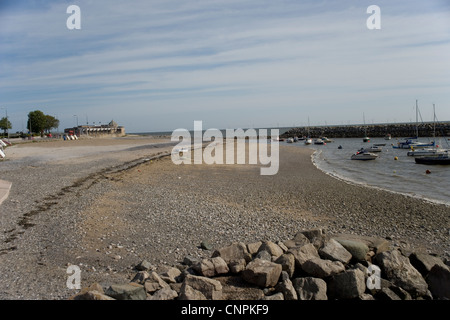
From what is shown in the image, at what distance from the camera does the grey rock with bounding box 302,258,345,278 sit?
22.3 feet

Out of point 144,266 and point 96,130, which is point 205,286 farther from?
point 96,130

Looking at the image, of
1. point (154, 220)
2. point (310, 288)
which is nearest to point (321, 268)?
point (310, 288)

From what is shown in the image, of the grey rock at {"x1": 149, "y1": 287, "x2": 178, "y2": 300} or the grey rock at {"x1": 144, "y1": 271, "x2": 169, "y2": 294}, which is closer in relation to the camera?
the grey rock at {"x1": 149, "y1": 287, "x2": 178, "y2": 300}

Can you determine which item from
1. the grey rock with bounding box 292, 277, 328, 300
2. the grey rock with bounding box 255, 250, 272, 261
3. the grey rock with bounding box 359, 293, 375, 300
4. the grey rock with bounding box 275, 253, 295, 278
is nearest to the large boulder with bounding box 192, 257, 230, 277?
the grey rock with bounding box 255, 250, 272, 261

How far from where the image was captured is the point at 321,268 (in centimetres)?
679

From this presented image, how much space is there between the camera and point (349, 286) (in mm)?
6543

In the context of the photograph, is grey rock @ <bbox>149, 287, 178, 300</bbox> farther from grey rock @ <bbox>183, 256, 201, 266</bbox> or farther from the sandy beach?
grey rock @ <bbox>183, 256, 201, 266</bbox>

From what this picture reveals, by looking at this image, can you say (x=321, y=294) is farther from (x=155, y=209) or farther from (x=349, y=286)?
(x=155, y=209)

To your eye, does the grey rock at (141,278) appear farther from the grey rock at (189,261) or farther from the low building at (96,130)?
the low building at (96,130)

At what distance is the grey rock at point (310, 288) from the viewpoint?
250 inches

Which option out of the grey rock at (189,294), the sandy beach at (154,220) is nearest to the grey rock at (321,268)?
the grey rock at (189,294)

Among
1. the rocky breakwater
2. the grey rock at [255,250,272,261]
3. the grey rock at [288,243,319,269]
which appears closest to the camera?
the rocky breakwater
